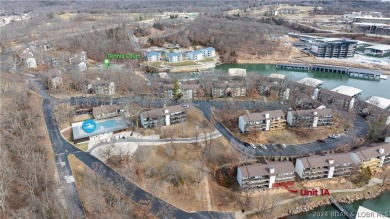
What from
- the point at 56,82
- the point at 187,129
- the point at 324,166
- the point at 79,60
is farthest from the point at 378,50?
the point at 56,82

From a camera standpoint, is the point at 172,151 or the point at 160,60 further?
the point at 160,60

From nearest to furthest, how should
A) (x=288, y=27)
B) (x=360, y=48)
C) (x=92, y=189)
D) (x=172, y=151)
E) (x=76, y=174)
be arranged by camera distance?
1. (x=92, y=189)
2. (x=76, y=174)
3. (x=172, y=151)
4. (x=360, y=48)
5. (x=288, y=27)

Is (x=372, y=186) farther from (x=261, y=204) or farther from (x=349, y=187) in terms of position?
(x=261, y=204)

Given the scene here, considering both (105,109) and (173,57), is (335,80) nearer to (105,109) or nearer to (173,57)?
(173,57)

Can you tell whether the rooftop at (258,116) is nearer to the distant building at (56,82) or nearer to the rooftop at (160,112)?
the rooftop at (160,112)

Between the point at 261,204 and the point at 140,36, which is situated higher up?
the point at 140,36

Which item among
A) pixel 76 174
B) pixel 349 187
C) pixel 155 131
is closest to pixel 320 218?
pixel 349 187

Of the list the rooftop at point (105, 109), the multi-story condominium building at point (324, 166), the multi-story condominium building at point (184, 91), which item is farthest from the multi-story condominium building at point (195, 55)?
the multi-story condominium building at point (324, 166)
